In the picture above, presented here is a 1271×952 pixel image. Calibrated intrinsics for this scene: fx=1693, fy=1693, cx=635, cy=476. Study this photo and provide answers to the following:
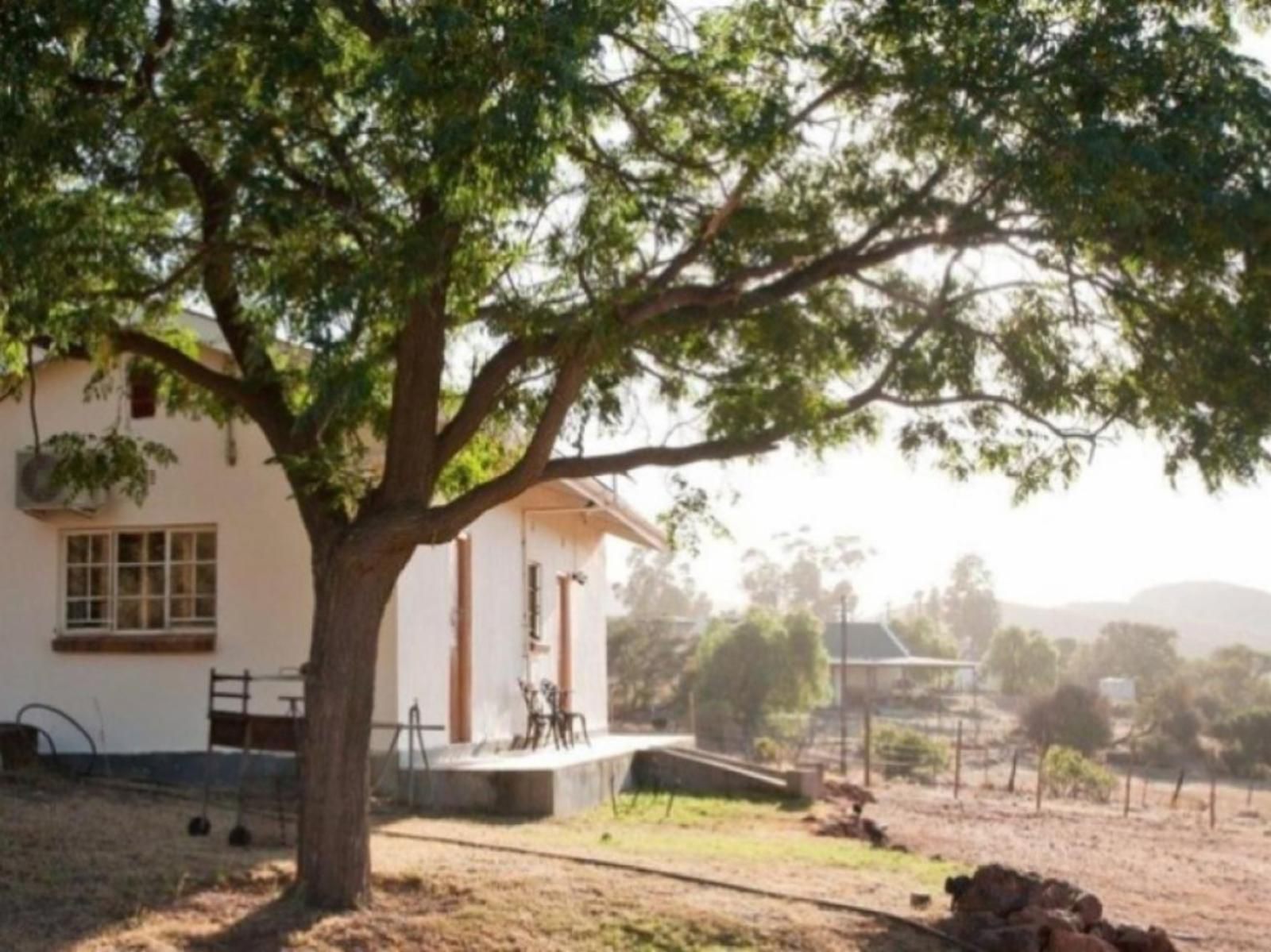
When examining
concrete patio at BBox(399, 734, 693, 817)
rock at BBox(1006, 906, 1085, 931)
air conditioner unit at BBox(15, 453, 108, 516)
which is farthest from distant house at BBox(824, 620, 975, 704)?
rock at BBox(1006, 906, 1085, 931)

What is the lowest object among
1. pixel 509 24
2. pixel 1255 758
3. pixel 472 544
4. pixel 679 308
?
pixel 1255 758

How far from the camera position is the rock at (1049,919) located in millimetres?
9938

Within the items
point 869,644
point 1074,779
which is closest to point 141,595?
point 1074,779

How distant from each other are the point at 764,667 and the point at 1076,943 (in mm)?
41292

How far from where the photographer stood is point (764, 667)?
167 ft

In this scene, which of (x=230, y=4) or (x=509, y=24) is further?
(x=230, y=4)

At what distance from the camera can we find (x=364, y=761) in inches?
394

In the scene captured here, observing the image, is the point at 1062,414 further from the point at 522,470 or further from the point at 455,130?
the point at 455,130

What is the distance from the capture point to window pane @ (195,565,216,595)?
16797mm

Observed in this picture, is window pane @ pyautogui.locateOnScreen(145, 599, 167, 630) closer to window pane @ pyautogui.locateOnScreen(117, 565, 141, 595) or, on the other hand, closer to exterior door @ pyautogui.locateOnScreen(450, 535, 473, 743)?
window pane @ pyautogui.locateOnScreen(117, 565, 141, 595)

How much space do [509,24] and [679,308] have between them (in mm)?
2541

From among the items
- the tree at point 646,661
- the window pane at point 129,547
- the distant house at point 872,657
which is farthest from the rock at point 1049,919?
the distant house at point 872,657

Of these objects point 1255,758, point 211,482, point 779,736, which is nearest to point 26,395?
point 211,482

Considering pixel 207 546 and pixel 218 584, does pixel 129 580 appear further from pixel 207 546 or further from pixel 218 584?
pixel 218 584
